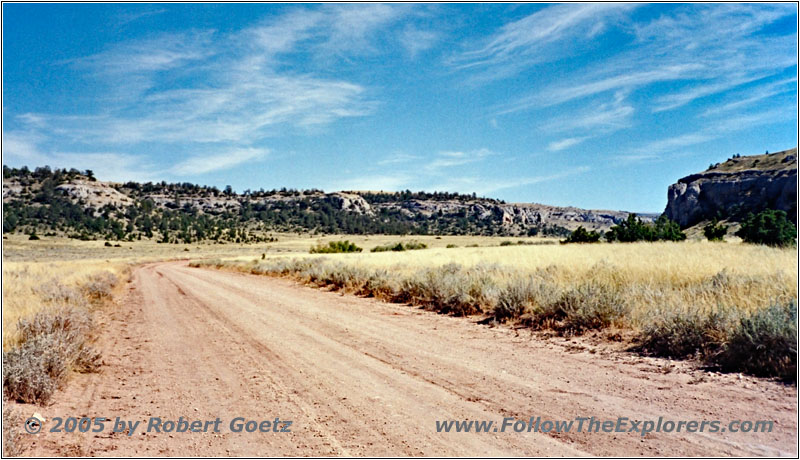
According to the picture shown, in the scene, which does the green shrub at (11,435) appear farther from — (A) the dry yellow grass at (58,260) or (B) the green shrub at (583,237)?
(B) the green shrub at (583,237)

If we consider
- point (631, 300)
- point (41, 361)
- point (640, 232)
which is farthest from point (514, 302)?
point (640, 232)

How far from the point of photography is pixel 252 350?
7.95 m

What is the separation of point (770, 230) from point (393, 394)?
3411cm

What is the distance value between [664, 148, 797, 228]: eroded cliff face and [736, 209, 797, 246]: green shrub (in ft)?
173

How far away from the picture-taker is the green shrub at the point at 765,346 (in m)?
5.49

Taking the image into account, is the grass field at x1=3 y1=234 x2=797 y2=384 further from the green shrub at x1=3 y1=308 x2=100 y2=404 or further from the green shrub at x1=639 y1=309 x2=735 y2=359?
the green shrub at x1=3 y1=308 x2=100 y2=404

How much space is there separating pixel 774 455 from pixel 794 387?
191 centimetres

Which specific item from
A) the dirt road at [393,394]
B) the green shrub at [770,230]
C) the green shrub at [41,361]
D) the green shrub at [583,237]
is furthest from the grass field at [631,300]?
the green shrub at [583,237]

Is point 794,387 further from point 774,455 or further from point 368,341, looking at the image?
point 368,341

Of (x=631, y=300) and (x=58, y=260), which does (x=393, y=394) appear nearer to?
(x=631, y=300)

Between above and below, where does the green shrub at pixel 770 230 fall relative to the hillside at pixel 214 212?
below

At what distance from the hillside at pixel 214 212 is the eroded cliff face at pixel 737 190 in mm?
32865

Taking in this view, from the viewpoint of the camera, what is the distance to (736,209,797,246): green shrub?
2898cm

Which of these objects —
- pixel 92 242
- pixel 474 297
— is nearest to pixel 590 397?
pixel 474 297
